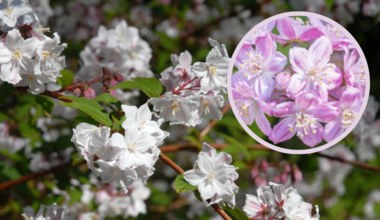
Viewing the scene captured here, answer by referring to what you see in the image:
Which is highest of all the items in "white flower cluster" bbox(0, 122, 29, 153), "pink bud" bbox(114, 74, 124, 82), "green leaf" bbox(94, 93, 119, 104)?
"green leaf" bbox(94, 93, 119, 104)

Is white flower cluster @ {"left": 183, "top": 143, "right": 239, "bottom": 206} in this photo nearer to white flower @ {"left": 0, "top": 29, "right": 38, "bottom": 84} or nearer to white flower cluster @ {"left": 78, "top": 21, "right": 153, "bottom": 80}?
white flower @ {"left": 0, "top": 29, "right": 38, "bottom": 84}

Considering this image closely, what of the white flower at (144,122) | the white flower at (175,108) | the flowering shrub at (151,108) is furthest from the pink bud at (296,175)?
the white flower at (144,122)

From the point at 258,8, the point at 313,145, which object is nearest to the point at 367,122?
the point at 313,145

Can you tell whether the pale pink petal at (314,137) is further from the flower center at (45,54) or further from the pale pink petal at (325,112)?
the flower center at (45,54)

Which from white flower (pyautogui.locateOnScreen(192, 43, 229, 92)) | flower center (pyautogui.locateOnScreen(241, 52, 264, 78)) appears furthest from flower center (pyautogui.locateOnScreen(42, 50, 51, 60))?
flower center (pyautogui.locateOnScreen(241, 52, 264, 78))

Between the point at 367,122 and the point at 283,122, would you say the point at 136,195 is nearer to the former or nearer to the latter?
the point at 367,122

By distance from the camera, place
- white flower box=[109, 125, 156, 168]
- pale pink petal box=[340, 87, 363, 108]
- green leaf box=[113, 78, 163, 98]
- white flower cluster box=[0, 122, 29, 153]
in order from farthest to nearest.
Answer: white flower cluster box=[0, 122, 29, 153] < green leaf box=[113, 78, 163, 98] < pale pink petal box=[340, 87, 363, 108] < white flower box=[109, 125, 156, 168]

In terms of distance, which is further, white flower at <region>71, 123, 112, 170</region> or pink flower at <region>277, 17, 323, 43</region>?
pink flower at <region>277, 17, 323, 43</region>
